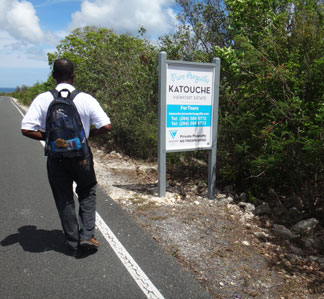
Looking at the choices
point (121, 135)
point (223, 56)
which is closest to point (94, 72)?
point (121, 135)

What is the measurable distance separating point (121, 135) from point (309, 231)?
21.6 ft

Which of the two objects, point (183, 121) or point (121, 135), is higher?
point (183, 121)

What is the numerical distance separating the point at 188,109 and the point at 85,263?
3.02m

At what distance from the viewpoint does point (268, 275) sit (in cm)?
315

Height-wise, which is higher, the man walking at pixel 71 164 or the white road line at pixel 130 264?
the man walking at pixel 71 164

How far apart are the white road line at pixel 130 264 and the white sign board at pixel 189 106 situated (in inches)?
71.2

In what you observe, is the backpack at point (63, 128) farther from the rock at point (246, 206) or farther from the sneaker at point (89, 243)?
the rock at point (246, 206)

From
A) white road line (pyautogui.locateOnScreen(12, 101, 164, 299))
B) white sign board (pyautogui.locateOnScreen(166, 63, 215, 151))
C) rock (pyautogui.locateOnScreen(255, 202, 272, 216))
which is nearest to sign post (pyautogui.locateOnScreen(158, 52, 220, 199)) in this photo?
white sign board (pyautogui.locateOnScreen(166, 63, 215, 151))

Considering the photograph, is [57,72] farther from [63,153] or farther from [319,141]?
[319,141]

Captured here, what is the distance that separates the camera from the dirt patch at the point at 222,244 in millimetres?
2982

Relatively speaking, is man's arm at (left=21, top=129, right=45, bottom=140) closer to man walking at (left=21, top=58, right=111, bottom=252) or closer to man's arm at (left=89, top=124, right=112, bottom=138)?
man walking at (left=21, top=58, right=111, bottom=252)

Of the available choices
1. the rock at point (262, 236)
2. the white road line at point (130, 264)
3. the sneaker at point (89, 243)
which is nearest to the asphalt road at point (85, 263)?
the white road line at point (130, 264)

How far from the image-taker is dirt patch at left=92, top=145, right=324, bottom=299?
2982 mm

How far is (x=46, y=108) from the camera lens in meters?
3.02
